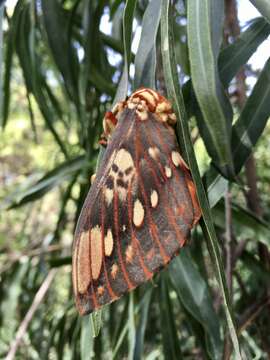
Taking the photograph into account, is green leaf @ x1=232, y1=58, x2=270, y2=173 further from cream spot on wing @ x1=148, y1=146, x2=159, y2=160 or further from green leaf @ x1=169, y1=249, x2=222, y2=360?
green leaf @ x1=169, y1=249, x2=222, y2=360

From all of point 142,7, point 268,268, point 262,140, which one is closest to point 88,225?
point 268,268

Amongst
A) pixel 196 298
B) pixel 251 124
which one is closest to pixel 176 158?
pixel 251 124

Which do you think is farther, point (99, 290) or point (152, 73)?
point (152, 73)

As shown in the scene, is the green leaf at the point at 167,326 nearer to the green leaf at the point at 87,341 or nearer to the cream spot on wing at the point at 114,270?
the green leaf at the point at 87,341

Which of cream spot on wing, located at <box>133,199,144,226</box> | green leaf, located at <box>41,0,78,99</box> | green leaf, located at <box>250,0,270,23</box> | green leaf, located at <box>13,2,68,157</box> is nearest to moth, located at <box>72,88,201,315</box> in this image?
cream spot on wing, located at <box>133,199,144,226</box>

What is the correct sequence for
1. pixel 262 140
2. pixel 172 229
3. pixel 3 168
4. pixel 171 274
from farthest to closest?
pixel 3 168, pixel 262 140, pixel 171 274, pixel 172 229

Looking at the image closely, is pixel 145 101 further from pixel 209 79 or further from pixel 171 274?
pixel 171 274

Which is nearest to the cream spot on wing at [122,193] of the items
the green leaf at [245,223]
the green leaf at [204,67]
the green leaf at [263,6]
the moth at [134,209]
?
the moth at [134,209]

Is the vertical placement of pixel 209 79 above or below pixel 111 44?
above
